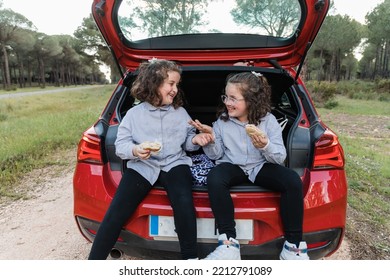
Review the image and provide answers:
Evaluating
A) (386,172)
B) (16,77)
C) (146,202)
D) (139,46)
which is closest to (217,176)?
(146,202)

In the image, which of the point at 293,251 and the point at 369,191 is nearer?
the point at 293,251

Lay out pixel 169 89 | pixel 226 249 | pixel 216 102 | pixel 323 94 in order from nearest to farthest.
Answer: pixel 226 249
pixel 169 89
pixel 216 102
pixel 323 94

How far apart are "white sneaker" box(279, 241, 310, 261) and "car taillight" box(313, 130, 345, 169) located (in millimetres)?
474

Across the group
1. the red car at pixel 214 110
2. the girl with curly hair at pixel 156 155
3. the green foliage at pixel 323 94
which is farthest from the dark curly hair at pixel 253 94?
the green foliage at pixel 323 94

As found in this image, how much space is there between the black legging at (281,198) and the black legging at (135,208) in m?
0.14

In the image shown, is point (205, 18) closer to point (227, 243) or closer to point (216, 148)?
point (216, 148)

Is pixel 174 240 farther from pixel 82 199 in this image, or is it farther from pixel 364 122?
pixel 364 122

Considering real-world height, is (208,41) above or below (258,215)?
above

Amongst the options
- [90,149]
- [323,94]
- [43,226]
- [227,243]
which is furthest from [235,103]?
[323,94]

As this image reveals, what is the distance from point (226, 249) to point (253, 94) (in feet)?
3.16

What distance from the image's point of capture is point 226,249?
1.67 metres

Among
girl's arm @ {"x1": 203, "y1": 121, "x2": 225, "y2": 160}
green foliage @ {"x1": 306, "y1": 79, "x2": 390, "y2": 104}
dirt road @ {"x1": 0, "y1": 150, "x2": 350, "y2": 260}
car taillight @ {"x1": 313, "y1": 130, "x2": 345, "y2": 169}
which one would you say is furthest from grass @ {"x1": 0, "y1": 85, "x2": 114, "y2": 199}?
green foliage @ {"x1": 306, "y1": 79, "x2": 390, "y2": 104}

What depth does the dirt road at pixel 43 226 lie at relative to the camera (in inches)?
102

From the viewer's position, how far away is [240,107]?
203cm
